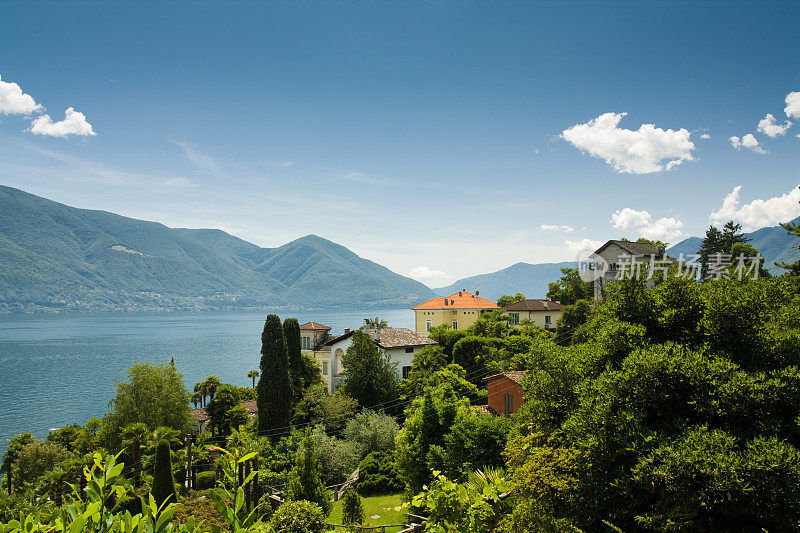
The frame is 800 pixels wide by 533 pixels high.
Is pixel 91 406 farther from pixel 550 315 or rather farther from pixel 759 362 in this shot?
pixel 759 362

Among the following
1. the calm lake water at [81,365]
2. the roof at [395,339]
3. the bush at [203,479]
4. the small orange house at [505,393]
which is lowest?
the calm lake water at [81,365]

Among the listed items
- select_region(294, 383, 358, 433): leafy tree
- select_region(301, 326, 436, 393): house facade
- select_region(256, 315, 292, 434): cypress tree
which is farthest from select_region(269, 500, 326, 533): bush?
select_region(301, 326, 436, 393): house facade

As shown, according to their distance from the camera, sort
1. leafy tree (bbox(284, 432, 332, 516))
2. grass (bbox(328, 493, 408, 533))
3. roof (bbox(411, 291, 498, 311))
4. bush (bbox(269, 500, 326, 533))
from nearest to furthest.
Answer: bush (bbox(269, 500, 326, 533)), grass (bbox(328, 493, 408, 533)), leafy tree (bbox(284, 432, 332, 516)), roof (bbox(411, 291, 498, 311))

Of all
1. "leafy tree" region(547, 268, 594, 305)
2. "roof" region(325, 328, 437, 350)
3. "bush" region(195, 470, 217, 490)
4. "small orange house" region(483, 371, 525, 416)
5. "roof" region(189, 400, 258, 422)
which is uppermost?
"leafy tree" region(547, 268, 594, 305)

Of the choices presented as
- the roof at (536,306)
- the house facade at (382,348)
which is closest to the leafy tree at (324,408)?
the house facade at (382,348)

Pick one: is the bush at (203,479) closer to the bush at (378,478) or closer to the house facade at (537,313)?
the bush at (378,478)

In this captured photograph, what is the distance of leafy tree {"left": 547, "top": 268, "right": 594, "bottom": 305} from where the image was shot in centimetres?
5117

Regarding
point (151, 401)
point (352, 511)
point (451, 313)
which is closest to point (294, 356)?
point (151, 401)

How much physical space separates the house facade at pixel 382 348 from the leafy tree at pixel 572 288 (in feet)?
66.2

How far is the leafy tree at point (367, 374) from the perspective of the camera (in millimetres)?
35938

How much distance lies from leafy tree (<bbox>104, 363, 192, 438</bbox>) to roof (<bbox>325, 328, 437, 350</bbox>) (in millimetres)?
13233

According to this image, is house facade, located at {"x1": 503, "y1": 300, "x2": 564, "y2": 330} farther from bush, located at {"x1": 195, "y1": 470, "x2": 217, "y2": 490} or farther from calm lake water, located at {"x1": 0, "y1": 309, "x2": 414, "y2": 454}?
calm lake water, located at {"x1": 0, "y1": 309, "x2": 414, "y2": 454}

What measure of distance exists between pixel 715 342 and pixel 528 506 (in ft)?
13.5

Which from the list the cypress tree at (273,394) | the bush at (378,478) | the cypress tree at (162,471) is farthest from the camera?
the cypress tree at (273,394)
